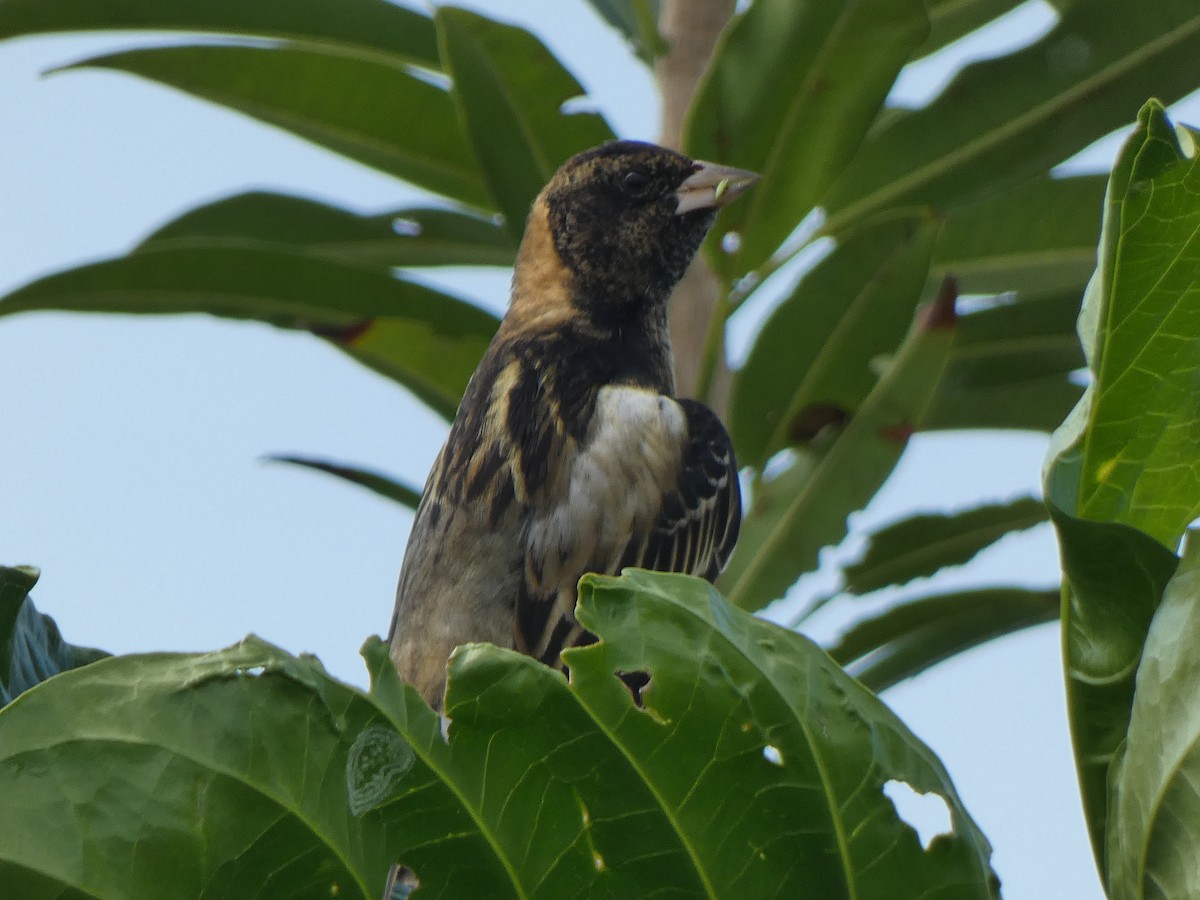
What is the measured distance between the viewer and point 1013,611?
8.67 feet

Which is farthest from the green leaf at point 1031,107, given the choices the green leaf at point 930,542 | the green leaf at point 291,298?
the green leaf at point 291,298

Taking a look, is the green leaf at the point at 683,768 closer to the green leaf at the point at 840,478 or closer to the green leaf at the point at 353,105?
the green leaf at the point at 840,478

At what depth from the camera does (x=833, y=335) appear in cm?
240

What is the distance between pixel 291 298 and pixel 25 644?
5.10 feet

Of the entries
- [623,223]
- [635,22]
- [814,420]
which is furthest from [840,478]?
[635,22]

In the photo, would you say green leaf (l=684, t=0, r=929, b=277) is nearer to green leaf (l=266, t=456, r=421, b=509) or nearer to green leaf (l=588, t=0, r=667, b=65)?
green leaf (l=588, t=0, r=667, b=65)

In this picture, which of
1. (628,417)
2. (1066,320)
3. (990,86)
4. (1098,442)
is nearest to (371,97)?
(628,417)

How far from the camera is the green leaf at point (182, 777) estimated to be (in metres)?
0.78

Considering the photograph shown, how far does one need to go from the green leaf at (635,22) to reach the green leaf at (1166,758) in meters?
2.01

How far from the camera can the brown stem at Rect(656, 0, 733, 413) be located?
2.67 m

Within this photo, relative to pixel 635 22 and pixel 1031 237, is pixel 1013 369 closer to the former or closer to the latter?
pixel 1031 237

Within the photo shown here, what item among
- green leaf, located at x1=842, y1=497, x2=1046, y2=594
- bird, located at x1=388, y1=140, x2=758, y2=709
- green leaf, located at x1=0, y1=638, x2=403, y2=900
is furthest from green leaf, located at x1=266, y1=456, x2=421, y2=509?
green leaf, located at x1=0, y1=638, x2=403, y2=900

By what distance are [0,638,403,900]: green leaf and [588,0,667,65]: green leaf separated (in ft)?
6.78

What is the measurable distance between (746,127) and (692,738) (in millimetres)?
1711
